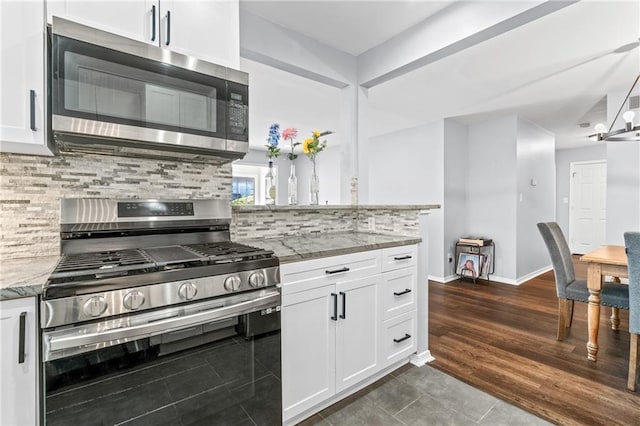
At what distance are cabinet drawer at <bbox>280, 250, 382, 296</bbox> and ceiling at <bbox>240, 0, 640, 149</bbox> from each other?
1769mm

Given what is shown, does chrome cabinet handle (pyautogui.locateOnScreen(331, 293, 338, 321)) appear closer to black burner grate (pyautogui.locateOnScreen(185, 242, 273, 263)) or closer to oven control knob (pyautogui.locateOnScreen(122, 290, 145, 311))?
black burner grate (pyautogui.locateOnScreen(185, 242, 273, 263))

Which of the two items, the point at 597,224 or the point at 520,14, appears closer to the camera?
the point at 520,14

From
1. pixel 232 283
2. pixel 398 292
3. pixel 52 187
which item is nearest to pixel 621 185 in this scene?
pixel 398 292

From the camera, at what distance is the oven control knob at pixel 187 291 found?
116 centimetres

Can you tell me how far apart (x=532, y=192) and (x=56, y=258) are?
19.4 feet

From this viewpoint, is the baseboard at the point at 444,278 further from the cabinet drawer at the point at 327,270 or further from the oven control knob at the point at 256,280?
the oven control knob at the point at 256,280

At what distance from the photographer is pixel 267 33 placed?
232cm

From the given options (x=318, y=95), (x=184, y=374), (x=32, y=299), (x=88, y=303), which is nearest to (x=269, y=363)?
(x=184, y=374)

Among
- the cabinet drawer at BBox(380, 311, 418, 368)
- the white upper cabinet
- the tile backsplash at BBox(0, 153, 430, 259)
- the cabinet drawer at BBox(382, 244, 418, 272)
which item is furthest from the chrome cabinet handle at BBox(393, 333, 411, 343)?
the white upper cabinet

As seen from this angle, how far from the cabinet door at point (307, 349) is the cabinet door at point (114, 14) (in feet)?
4.70

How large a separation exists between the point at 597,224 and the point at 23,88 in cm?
892

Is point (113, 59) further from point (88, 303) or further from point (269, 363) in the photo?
point (269, 363)

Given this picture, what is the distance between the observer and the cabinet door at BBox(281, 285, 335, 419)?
1.52 m

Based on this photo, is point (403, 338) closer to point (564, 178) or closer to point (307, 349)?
point (307, 349)
